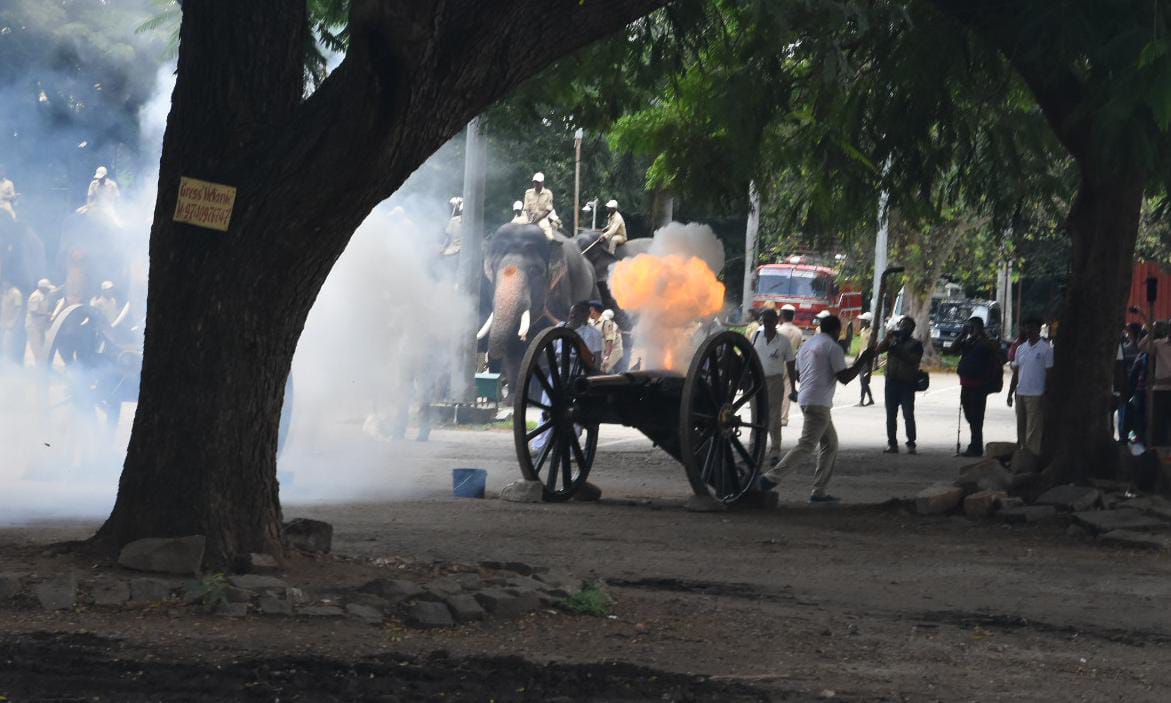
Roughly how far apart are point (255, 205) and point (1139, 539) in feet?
22.3

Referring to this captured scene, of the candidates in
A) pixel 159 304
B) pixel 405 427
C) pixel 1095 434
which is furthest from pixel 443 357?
pixel 159 304

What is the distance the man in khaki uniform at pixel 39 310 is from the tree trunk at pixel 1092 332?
32.4 feet

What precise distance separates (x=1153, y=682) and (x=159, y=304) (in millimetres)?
4899

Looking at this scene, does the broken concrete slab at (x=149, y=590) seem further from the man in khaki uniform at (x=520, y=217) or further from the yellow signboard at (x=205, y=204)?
the man in khaki uniform at (x=520, y=217)

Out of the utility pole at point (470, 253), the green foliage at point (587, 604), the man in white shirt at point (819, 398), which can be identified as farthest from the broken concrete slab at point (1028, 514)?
the utility pole at point (470, 253)

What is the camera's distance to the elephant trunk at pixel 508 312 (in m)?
25.0

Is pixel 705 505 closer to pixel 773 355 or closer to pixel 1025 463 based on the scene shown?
pixel 1025 463

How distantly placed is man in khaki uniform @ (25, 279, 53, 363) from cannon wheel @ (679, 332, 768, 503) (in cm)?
721

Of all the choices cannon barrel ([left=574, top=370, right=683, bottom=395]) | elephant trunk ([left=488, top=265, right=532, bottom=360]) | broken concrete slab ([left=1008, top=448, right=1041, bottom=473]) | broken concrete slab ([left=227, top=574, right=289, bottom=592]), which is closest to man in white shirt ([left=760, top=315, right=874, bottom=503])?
cannon barrel ([left=574, top=370, right=683, bottom=395])

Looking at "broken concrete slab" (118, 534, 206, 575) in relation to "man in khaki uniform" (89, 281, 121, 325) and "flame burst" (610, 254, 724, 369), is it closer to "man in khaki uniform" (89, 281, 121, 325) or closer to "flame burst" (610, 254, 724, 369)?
"man in khaki uniform" (89, 281, 121, 325)

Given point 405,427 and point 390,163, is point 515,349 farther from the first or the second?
point 390,163

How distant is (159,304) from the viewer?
26.9 ft

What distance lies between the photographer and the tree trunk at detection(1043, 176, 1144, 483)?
1355 cm

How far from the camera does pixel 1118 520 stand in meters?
12.2
